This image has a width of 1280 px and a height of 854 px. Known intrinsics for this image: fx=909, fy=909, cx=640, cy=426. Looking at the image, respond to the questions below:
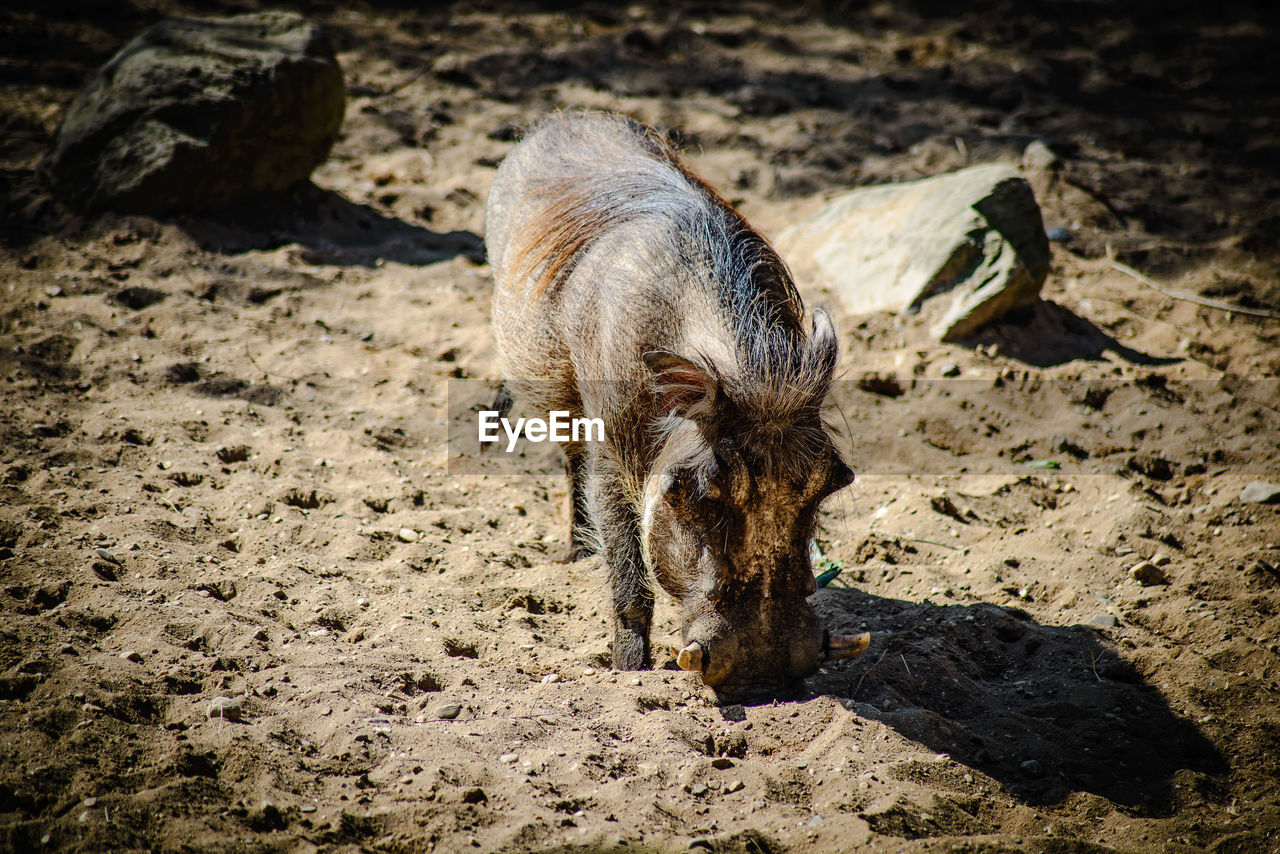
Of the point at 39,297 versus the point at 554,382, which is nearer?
the point at 554,382

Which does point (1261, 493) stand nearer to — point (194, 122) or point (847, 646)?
point (847, 646)

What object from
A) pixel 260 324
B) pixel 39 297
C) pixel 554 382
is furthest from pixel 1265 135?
pixel 39 297

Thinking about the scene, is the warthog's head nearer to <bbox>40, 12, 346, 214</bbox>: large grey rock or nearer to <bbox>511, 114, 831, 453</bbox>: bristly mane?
<bbox>511, 114, 831, 453</bbox>: bristly mane

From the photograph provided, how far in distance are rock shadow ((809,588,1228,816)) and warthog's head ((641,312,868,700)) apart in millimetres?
330

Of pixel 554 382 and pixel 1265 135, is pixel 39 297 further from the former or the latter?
pixel 1265 135

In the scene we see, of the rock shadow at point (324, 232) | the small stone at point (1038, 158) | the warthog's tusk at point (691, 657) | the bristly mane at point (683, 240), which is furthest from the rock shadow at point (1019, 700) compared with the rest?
the small stone at point (1038, 158)

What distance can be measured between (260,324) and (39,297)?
1.00 m

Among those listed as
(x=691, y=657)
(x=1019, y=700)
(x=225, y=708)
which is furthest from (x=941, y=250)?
(x=225, y=708)

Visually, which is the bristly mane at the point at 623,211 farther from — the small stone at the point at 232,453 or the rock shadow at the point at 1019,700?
the small stone at the point at 232,453

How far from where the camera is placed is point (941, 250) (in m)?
4.82

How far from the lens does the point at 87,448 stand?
340cm

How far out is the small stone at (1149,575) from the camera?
3143 mm

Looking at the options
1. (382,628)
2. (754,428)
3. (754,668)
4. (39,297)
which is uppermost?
(754,428)

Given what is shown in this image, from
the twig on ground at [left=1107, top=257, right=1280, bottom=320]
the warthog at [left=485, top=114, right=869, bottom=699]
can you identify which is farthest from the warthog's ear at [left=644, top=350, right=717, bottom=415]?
the twig on ground at [left=1107, top=257, right=1280, bottom=320]
